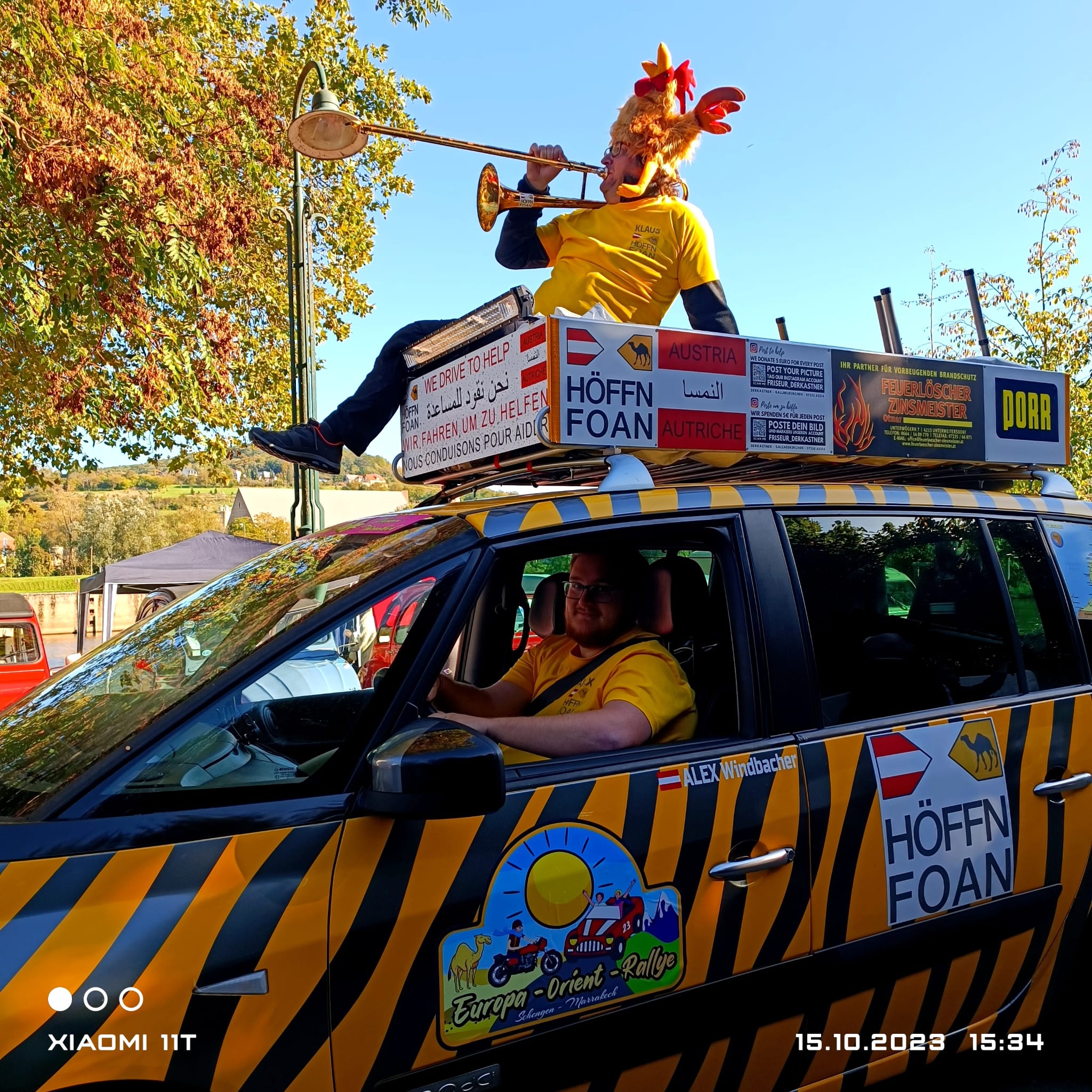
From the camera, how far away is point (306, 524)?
31.2 feet

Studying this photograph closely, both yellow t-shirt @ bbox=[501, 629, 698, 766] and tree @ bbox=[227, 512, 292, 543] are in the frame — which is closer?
yellow t-shirt @ bbox=[501, 629, 698, 766]

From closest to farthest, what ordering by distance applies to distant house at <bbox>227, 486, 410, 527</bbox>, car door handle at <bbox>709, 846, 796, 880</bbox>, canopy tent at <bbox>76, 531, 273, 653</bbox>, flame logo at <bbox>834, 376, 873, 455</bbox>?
car door handle at <bbox>709, 846, 796, 880</bbox> → flame logo at <bbox>834, 376, 873, 455</bbox> → canopy tent at <bbox>76, 531, 273, 653</bbox> → distant house at <bbox>227, 486, 410, 527</bbox>

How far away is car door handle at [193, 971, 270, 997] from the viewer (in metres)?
1.51

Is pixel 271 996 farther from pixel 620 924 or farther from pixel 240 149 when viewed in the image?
pixel 240 149

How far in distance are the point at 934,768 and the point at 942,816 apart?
4.5 inches

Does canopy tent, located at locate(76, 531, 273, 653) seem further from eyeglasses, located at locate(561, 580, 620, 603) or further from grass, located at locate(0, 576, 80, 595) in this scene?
grass, located at locate(0, 576, 80, 595)

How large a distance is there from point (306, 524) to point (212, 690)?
316 inches

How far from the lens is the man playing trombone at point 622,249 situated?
346 centimetres

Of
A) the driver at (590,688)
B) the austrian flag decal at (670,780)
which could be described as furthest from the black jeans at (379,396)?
the austrian flag decal at (670,780)

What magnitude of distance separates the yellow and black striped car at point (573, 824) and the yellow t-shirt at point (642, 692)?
86 mm

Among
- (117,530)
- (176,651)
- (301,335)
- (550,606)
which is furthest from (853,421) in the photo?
(117,530)

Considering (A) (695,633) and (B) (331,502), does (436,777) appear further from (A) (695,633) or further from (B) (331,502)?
(B) (331,502)

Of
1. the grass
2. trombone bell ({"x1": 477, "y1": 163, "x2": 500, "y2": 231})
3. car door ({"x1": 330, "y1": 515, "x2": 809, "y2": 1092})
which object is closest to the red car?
trombone bell ({"x1": 477, "y1": 163, "x2": 500, "y2": 231})

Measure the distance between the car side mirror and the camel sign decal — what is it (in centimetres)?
106
